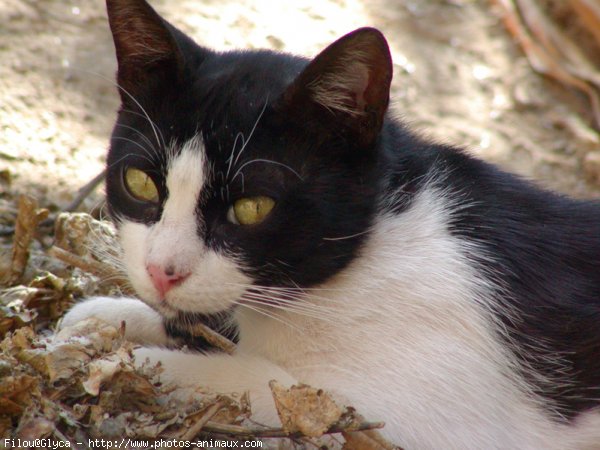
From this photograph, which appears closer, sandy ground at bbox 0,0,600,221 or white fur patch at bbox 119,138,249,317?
white fur patch at bbox 119,138,249,317

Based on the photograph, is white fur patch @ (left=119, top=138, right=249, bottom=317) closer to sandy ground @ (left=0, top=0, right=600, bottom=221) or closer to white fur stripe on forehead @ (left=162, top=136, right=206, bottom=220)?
white fur stripe on forehead @ (left=162, top=136, right=206, bottom=220)

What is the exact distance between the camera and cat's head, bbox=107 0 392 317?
77.6 inches

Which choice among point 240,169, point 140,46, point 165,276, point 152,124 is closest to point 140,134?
point 152,124

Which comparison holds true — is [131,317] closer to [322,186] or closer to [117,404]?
[117,404]

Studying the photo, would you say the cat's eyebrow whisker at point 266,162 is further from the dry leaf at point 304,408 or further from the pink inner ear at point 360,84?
the dry leaf at point 304,408

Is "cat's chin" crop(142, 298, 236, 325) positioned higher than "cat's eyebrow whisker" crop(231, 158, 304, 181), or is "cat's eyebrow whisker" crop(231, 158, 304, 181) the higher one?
"cat's eyebrow whisker" crop(231, 158, 304, 181)

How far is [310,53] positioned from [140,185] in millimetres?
2479

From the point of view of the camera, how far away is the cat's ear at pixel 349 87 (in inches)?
76.5

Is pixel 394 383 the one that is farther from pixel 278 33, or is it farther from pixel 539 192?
pixel 278 33

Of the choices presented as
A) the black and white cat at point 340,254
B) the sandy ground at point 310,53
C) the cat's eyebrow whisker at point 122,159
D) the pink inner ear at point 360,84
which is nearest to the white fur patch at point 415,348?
the black and white cat at point 340,254

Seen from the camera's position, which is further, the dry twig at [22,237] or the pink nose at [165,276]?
the dry twig at [22,237]

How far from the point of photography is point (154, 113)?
2162 mm

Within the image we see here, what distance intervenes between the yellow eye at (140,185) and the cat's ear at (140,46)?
0.24m

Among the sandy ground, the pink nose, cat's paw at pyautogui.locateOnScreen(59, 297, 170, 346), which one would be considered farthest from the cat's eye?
the sandy ground
